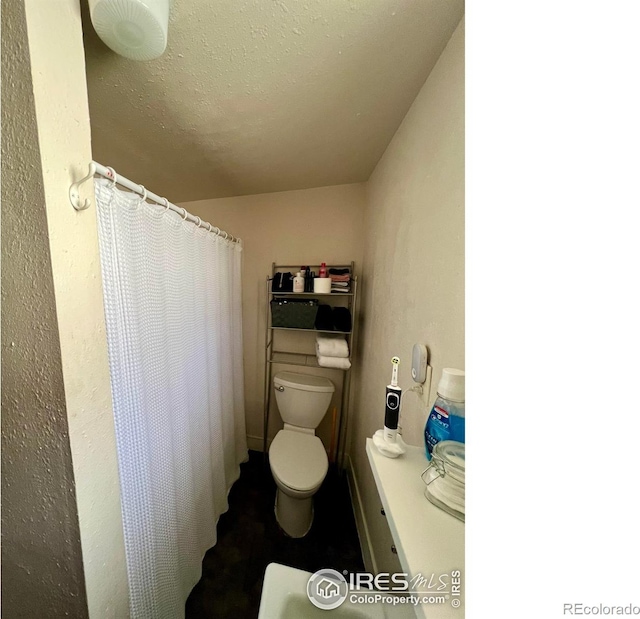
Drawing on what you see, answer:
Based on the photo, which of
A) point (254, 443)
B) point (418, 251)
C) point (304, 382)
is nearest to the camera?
point (418, 251)

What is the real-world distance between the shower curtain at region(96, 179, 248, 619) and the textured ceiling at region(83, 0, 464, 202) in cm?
42

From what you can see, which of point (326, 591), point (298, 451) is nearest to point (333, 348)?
point (298, 451)

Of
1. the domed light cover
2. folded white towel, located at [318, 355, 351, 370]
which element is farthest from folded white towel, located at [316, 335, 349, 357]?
the domed light cover

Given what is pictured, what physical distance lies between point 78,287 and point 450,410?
0.90 meters

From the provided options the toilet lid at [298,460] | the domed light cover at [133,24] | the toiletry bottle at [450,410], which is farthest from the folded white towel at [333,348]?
the domed light cover at [133,24]

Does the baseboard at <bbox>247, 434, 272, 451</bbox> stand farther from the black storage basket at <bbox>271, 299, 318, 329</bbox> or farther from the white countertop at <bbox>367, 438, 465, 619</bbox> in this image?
the white countertop at <bbox>367, 438, 465, 619</bbox>

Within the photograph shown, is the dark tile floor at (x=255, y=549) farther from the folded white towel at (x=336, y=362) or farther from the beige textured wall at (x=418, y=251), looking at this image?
the folded white towel at (x=336, y=362)

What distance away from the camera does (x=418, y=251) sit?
0.79 meters

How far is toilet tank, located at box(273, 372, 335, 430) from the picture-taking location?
5.03 feet

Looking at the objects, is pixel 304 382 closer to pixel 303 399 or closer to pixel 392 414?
pixel 303 399
